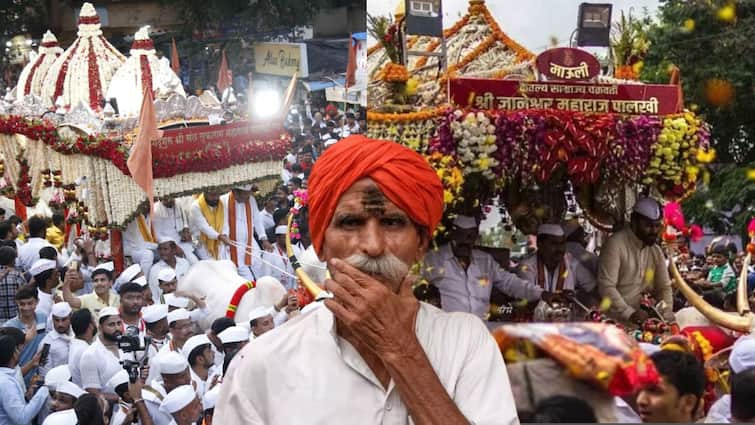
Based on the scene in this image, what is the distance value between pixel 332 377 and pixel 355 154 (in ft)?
1.35

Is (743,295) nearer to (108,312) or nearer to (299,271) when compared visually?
(299,271)

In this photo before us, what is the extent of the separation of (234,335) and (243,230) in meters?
0.47

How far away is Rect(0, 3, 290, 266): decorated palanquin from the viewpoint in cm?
443

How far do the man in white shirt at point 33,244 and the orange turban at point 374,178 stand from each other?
3.02 m

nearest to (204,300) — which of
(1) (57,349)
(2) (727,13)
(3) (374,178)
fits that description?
(1) (57,349)

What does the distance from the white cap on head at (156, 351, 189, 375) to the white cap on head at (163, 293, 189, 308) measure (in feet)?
0.81

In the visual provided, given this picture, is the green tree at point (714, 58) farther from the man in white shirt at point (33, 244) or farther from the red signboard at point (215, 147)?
the man in white shirt at point (33, 244)

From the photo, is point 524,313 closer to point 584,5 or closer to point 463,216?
point 463,216

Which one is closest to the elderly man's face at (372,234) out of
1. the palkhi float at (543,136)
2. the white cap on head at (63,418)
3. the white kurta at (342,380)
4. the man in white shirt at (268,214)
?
the white kurta at (342,380)

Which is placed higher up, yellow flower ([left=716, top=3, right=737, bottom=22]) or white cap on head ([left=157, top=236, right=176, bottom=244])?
yellow flower ([left=716, top=3, right=737, bottom=22])

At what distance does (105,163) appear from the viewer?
14.6 ft

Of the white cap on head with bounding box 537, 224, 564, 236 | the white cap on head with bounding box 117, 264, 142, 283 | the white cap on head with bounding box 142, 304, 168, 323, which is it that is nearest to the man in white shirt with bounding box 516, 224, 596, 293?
the white cap on head with bounding box 537, 224, 564, 236

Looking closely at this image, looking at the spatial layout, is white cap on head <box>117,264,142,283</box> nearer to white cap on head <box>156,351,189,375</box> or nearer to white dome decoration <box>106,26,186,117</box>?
white cap on head <box>156,351,189,375</box>

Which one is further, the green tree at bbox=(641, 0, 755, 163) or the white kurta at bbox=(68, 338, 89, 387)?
the white kurta at bbox=(68, 338, 89, 387)
